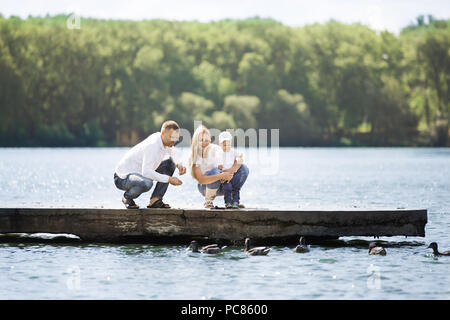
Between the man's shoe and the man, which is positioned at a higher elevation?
the man

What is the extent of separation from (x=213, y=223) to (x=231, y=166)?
1.03 m

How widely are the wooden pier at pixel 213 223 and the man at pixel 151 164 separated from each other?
58 centimetres

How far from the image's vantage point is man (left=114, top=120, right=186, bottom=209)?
13.7 meters

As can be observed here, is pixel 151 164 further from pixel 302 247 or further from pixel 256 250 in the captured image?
pixel 302 247

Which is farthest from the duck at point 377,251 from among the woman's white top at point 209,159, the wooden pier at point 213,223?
the woman's white top at point 209,159

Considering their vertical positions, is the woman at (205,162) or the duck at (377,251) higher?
the woman at (205,162)

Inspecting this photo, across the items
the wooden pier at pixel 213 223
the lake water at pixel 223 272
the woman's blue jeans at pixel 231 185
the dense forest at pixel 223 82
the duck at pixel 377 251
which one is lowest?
the lake water at pixel 223 272

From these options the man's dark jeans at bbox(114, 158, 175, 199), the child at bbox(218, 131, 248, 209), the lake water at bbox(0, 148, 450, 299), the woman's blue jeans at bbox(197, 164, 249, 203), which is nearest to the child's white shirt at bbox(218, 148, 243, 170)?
the child at bbox(218, 131, 248, 209)

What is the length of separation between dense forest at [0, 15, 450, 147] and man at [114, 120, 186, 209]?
70.2 m

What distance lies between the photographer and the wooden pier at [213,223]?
14.4 m

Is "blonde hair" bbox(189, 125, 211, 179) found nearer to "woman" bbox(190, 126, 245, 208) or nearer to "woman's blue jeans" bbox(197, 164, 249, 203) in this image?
"woman" bbox(190, 126, 245, 208)

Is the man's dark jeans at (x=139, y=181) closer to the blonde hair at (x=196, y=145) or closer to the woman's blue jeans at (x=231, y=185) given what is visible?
the blonde hair at (x=196, y=145)

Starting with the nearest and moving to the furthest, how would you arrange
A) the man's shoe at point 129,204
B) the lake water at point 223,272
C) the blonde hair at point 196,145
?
the lake water at point 223,272
the blonde hair at point 196,145
the man's shoe at point 129,204

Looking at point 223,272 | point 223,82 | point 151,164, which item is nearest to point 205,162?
point 151,164
